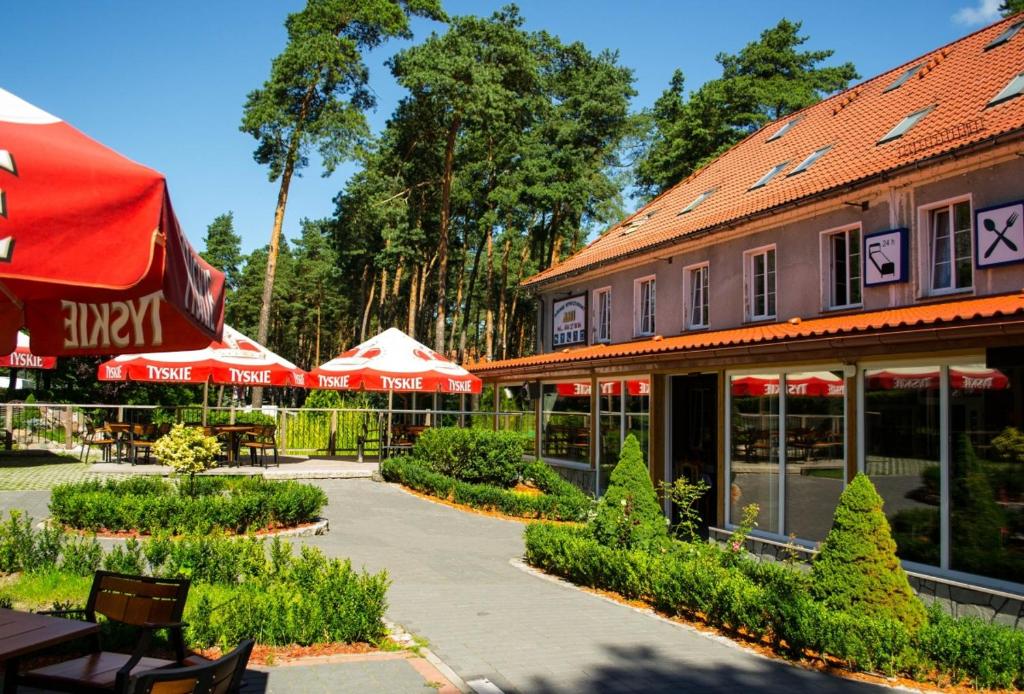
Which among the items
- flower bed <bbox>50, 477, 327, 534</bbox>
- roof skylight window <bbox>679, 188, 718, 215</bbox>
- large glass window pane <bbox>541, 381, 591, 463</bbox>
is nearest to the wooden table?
flower bed <bbox>50, 477, 327, 534</bbox>

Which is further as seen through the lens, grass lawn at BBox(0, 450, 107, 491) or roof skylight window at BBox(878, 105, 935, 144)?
grass lawn at BBox(0, 450, 107, 491)

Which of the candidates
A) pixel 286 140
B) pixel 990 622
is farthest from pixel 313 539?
pixel 286 140

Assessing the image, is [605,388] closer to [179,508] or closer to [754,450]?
[754,450]

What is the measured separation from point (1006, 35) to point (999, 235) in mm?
6947

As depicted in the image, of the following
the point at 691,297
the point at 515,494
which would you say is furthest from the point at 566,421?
the point at 691,297

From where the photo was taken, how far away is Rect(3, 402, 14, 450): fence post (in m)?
23.5

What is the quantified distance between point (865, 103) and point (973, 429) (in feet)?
38.2

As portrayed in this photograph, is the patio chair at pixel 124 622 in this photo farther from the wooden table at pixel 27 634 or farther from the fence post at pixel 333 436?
the fence post at pixel 333 436

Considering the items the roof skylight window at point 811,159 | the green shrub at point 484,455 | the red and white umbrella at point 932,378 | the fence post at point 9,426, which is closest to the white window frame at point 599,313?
the green shrub at point 484,455

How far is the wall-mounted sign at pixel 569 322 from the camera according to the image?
22.6m

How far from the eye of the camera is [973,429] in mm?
9344

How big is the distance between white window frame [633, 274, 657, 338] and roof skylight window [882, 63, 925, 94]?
21.7ft

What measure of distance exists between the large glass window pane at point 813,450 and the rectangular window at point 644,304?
7439mm

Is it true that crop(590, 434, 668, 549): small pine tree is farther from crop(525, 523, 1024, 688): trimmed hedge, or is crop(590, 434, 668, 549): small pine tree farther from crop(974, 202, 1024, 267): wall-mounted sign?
crop(974, 202, 1024, 267): wall-mounted sign
